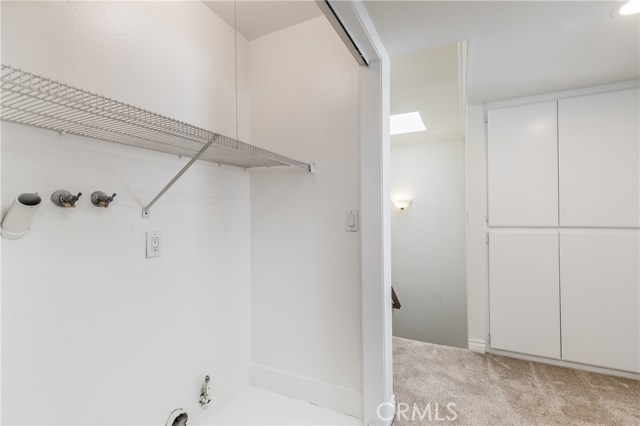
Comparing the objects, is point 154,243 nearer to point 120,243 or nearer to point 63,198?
point 120,243

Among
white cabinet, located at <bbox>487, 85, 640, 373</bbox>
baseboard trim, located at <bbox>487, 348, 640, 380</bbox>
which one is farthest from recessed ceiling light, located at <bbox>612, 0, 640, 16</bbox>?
baseboard trim, located at <bbox>487, 348, 640, 380</bbox>

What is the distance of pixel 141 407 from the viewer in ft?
4.64

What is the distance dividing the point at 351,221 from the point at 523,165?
5.44 ft

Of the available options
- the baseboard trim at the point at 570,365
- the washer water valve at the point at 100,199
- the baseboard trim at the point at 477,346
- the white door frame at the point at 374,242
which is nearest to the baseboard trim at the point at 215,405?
the white door frame at the point at 374,242

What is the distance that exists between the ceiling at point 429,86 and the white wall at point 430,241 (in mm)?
689

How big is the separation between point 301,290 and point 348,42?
1.47 meters

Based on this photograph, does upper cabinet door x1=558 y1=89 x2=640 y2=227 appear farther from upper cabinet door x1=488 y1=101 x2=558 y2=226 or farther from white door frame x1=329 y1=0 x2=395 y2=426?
white door frame x1=329 y1=0 x2=395 y2=426

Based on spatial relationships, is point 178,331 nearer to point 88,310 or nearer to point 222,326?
point 222,326

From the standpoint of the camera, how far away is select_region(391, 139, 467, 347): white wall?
437cm

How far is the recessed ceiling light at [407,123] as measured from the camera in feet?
12.0

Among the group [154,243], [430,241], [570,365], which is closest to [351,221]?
[154,243]

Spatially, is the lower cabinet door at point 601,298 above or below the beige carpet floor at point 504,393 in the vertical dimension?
above

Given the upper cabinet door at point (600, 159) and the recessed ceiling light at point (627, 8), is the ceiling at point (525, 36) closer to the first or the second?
the recessed ceiling light at point (627, 8)

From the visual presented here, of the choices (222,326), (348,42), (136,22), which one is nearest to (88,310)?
(222,326)
